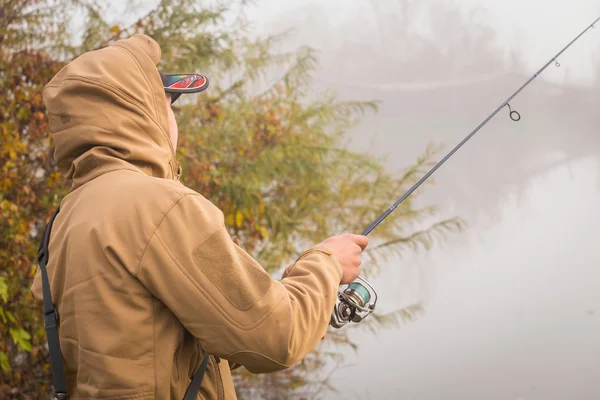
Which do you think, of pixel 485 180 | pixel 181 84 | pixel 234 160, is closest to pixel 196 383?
pixel 181 84

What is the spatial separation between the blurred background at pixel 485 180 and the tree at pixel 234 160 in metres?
1.24

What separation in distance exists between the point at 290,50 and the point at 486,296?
4.69m

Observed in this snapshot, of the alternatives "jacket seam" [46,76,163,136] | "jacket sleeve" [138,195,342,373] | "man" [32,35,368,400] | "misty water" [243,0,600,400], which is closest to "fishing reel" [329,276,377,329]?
"man" [32,35,368,400]

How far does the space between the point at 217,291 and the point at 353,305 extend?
52 cm

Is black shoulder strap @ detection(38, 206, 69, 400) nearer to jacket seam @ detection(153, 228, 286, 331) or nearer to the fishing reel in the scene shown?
jacket seam @ detection(153, 228, 286, 331)

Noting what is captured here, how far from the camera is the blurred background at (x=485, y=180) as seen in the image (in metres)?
7.99

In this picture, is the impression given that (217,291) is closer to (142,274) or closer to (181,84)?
(142,274)

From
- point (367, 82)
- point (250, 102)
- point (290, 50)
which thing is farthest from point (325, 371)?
point (367, 82)

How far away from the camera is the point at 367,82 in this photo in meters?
10.9

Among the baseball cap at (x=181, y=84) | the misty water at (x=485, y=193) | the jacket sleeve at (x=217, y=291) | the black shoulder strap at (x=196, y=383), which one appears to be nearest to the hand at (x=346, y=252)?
the jacket sleeve at (x=217, y=291)

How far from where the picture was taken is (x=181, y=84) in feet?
5.56

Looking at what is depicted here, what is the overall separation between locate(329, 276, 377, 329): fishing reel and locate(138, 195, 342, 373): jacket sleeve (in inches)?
14.4

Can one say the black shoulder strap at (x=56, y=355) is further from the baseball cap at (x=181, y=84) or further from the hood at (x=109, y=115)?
the baseball cap at (x=181, y=84)

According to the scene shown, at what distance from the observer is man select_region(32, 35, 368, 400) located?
1287mm
